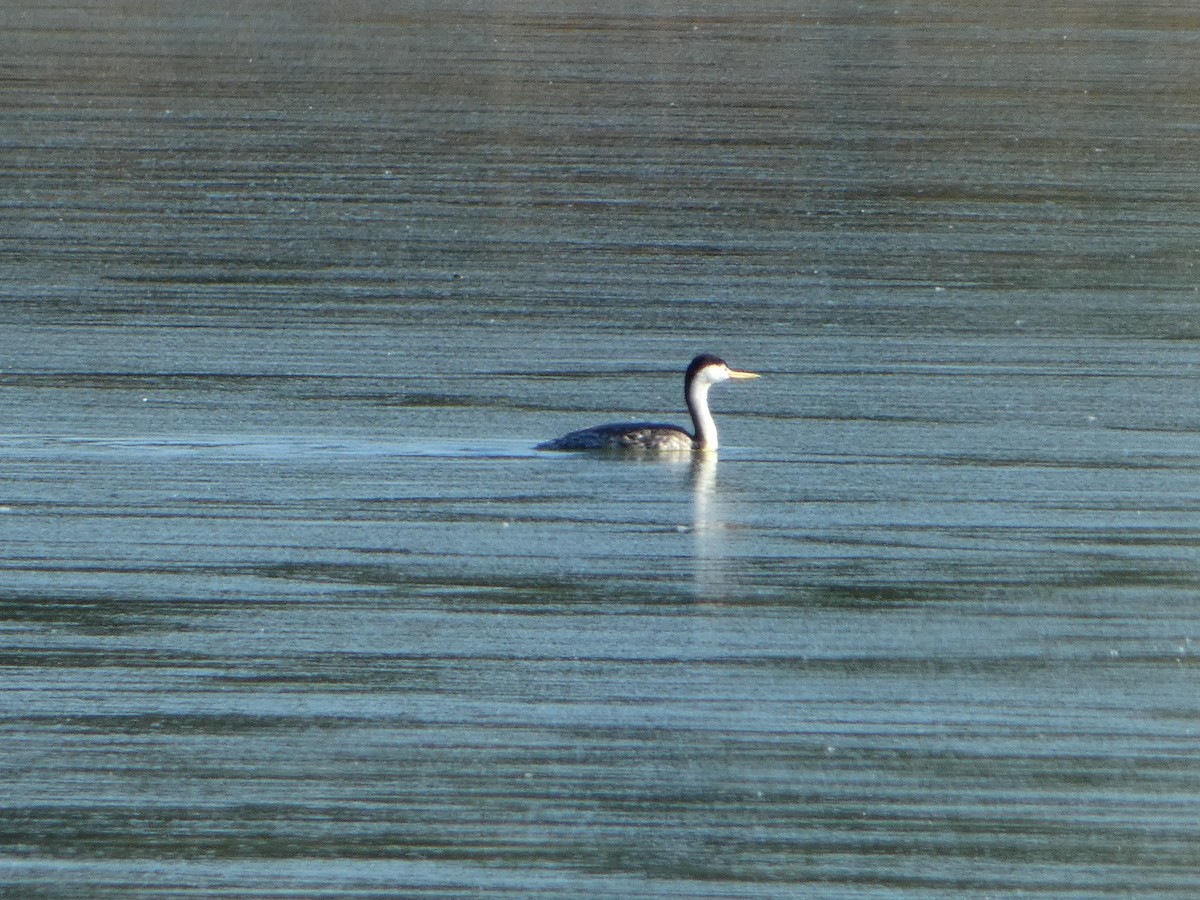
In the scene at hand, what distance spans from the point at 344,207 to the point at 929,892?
48.7 feet

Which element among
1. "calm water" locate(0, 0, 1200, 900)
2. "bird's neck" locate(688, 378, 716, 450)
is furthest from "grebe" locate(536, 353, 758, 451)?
"calm water" locate(0, 0, 1200, 900)

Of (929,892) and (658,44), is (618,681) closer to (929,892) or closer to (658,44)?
(929,892)

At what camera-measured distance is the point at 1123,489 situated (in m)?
11.1

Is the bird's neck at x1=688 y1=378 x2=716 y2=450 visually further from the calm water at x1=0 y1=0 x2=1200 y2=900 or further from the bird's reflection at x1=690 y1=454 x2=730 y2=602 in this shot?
the calm water at x1=0 y1=0 x2=1200 y2=900

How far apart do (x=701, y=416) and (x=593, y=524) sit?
6.06 ft

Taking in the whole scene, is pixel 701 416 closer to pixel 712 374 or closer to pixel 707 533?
pixel 712 374

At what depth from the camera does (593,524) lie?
1062 cm

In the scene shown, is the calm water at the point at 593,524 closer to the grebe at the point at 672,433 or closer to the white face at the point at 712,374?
the grebe at the point at 672,433

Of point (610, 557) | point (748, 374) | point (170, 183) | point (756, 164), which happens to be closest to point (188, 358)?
point (748, 374)

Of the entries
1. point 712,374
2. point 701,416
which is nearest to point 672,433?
point 701,416

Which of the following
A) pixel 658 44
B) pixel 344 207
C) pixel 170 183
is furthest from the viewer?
pixel 658 44

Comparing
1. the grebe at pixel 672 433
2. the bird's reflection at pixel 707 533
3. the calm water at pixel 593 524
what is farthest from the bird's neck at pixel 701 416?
the calm water at pixel 593 524

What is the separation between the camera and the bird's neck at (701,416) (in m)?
12.3

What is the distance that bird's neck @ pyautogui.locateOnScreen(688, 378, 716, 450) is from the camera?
12.3 m
